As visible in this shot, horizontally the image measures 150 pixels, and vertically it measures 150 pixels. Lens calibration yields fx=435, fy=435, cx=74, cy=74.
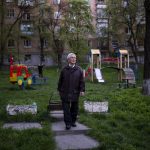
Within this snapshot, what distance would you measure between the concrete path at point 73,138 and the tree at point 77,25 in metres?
44.4

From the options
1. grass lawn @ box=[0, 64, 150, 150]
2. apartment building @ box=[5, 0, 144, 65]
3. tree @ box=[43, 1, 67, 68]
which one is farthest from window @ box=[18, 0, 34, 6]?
grass lawn @ box=[0, 64, 150, 150]

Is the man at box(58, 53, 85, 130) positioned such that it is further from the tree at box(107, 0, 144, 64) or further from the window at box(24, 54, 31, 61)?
Answer: the window at box(24, 54, 31, 61)

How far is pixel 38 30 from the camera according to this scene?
58.8 meters

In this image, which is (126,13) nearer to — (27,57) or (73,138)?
(27,57)

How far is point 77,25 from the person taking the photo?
182 feet

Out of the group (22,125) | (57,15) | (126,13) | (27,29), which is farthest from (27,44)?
(22,125)

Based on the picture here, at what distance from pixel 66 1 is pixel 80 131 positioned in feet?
162

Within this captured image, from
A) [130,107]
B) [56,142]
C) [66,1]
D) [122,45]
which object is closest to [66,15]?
[66,1]

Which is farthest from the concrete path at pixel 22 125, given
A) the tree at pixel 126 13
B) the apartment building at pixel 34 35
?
the apartment building at pixel 34 35

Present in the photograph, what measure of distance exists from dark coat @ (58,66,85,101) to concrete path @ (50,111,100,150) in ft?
2.29

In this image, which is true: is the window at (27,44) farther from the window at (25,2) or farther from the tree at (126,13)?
the tree at (126,13)

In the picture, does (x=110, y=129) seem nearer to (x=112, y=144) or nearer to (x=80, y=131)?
(x=80, y=131)

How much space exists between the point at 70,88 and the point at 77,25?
4608cm

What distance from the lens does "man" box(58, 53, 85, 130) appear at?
992 cm
